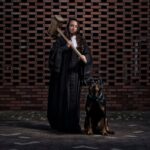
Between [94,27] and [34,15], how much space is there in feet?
4.75

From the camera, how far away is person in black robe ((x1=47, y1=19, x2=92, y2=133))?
778cm

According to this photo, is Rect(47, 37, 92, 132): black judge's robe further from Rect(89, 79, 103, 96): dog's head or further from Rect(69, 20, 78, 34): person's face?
Rect(89, 79, 103, 96): dog's head

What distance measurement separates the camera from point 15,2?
1114cm

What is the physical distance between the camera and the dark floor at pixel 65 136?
21.1 ft

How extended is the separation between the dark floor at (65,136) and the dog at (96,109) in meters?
0.18

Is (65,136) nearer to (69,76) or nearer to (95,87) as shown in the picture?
(95,87)

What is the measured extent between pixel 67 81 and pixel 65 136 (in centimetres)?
95

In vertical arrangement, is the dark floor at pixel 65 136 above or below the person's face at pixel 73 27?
below

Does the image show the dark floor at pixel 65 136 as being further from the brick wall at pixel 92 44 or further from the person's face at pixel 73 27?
the person's face at pixel 73 27

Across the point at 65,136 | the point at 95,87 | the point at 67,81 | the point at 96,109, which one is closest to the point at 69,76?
the point at 67,81

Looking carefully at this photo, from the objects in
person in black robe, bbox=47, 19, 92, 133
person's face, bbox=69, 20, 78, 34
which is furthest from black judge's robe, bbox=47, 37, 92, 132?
person's face, bbox=69, 20, 78, 34

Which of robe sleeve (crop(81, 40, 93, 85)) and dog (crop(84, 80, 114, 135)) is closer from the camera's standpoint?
dog (crop(84, 80, 114, 135))

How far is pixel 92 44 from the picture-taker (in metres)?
11.1

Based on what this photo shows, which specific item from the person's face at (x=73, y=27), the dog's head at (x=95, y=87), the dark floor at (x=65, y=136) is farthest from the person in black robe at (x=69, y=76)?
the dog's head at (x=95, y=87)
